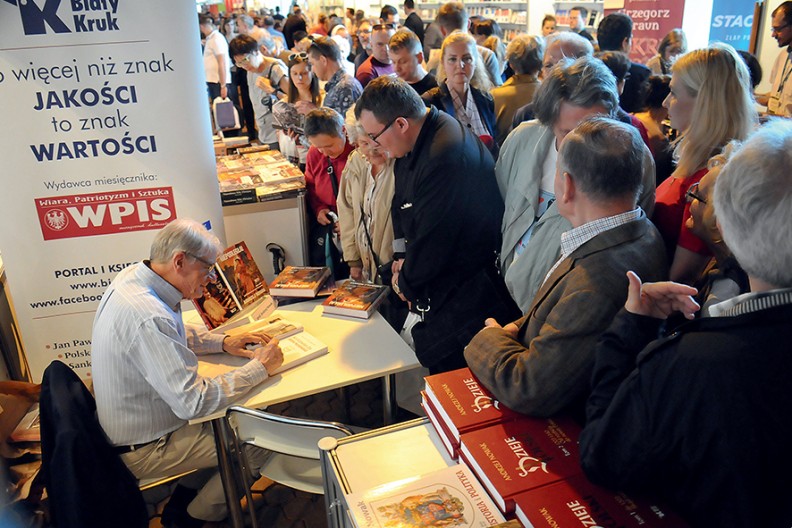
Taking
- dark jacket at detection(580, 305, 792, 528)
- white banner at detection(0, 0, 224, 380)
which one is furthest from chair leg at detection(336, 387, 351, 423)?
dark jacket at detection(580, 305, 792, 528)

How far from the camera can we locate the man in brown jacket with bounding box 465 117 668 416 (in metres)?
1.47

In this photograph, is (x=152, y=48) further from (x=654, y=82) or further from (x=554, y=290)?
(x=654, y=82)

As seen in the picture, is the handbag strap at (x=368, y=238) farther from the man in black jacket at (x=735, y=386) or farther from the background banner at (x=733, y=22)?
the background banner at (x=733, y=22)

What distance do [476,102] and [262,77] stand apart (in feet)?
9.90

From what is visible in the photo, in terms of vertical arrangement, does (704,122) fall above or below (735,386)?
above

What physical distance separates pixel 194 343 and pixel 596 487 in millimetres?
1673

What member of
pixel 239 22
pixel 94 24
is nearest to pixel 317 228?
pixel 94 24

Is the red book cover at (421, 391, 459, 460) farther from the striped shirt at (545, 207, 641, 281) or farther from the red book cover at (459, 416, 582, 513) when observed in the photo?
the striped shirt at (545, 207, 641, 281)

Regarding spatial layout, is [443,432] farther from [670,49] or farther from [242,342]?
[670,49]

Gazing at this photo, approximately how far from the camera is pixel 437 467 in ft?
5.31

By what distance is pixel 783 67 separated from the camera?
5.05m

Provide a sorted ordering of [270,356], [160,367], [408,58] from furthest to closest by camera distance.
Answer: [408,58] < [270,356] < [160,367]

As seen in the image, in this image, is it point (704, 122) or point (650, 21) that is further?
point (650, 21)

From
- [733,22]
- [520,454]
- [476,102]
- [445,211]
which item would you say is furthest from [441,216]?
[733,22]
